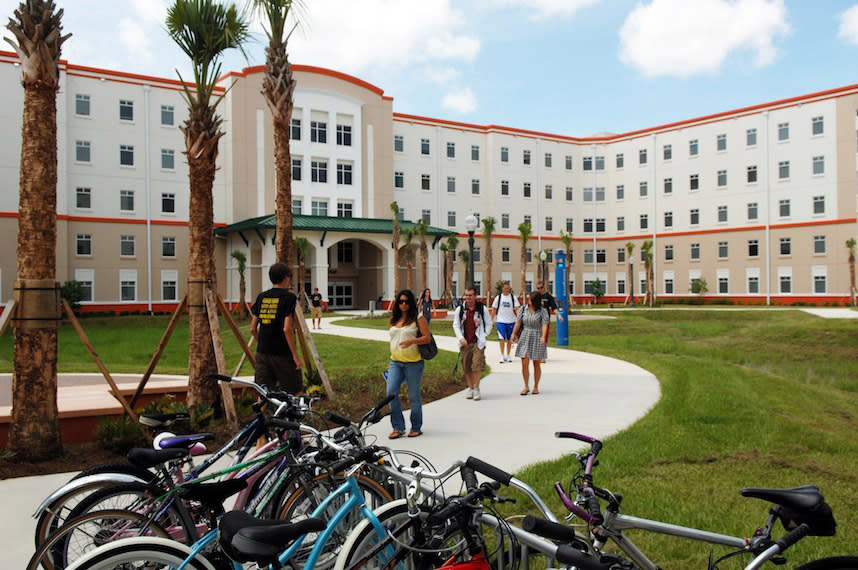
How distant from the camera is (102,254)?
4547 centimetres

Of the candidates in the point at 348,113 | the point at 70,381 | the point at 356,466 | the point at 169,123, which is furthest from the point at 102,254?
the point at 356,466

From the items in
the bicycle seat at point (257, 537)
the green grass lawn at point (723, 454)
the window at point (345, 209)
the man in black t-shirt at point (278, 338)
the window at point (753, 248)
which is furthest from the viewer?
the window at point (753, 248)

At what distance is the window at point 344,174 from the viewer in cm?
5300

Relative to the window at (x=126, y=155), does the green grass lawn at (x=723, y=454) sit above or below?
below

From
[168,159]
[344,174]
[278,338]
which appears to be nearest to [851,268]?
[344,174]

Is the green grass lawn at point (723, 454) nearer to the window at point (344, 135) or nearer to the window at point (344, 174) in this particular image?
the window at point (344, 174)

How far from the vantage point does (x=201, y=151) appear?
955 centimetres

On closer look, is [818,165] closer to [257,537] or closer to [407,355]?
[407,355]

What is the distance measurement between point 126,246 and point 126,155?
6.24 m

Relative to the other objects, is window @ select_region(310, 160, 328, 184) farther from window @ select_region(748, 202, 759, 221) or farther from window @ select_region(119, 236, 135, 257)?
window @ select_region(748, 202, 759, 221)

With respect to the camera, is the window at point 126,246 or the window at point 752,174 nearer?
the window at point 126,246

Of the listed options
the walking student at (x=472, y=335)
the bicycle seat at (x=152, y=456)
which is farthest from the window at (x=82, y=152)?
the bicycle seat at (x=152, y=456)

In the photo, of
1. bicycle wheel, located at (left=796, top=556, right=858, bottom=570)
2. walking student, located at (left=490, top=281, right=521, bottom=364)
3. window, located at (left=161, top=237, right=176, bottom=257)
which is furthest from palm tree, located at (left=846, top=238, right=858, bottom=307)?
bicycle wheel, located at (left=796, top=556, right=858, bottom=570)

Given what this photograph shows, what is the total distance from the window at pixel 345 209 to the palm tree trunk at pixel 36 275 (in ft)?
148
